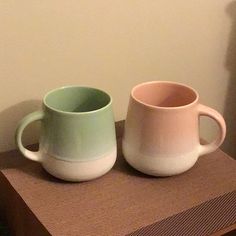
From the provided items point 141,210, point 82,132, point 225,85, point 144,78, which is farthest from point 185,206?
point 225,85

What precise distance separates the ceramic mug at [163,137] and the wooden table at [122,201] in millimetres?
24

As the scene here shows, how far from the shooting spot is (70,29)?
2.20 feet

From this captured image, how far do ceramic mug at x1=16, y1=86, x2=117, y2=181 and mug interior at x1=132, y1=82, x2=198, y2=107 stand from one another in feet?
0.21

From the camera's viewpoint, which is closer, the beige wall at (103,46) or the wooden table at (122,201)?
the wooden table at (122,201)

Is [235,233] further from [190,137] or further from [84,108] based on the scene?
[84,108]

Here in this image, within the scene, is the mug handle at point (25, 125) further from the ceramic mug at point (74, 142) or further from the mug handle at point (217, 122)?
the mug handle at point (217, 122)

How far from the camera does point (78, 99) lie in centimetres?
65

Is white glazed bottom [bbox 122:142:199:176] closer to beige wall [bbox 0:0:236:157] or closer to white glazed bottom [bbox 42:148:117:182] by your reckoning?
white glazed bottom [bbox 42:148:117:182]

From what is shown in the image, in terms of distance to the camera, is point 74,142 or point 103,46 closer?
point 74,142

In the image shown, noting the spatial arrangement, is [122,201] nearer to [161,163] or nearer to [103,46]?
[161,163]

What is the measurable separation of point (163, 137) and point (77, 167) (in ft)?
0.38

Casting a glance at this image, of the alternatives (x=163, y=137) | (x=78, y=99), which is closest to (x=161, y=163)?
(x=163, y=137)

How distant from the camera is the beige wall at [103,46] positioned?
64 centimetres

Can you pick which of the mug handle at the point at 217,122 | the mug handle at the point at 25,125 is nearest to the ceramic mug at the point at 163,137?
the mug handle at the point at 217,122
